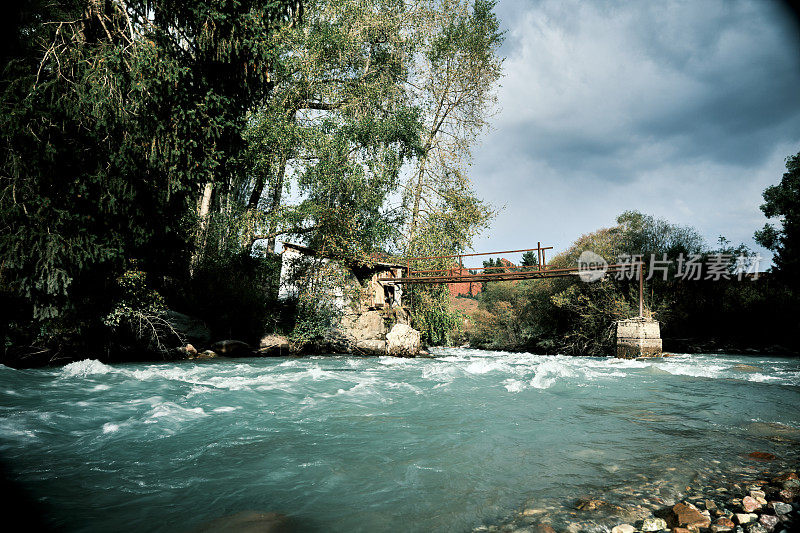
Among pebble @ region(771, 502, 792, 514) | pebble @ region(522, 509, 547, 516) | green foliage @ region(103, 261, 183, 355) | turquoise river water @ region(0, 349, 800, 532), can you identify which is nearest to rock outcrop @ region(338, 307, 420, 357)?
green foliage @ region(103, 261, 183, 355)

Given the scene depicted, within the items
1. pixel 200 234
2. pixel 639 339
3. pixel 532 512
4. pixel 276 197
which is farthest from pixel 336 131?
pixel 532 512

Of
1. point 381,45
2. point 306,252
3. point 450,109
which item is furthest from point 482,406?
point 381,45

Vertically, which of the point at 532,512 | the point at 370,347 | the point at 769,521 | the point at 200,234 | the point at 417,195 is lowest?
the point at 370,347

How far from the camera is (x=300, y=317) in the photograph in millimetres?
16984

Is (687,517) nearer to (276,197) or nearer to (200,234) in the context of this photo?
(200,234)

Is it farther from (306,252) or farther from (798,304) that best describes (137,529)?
(798,304)

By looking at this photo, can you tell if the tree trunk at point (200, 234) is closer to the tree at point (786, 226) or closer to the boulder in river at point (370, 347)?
the boulder in river at point (370, 347)

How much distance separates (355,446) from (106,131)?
27.5 feet

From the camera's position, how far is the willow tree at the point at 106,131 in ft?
25.8

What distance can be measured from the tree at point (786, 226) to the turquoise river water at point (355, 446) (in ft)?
73.5

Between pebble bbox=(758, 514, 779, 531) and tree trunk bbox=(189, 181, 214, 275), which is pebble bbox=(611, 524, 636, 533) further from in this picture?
tree trunk bbox=(189, 181, 214, 275)

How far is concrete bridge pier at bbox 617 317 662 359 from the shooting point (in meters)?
17.2

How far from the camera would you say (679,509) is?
265 centimetres

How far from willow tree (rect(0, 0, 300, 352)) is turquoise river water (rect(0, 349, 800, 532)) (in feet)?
8.22
